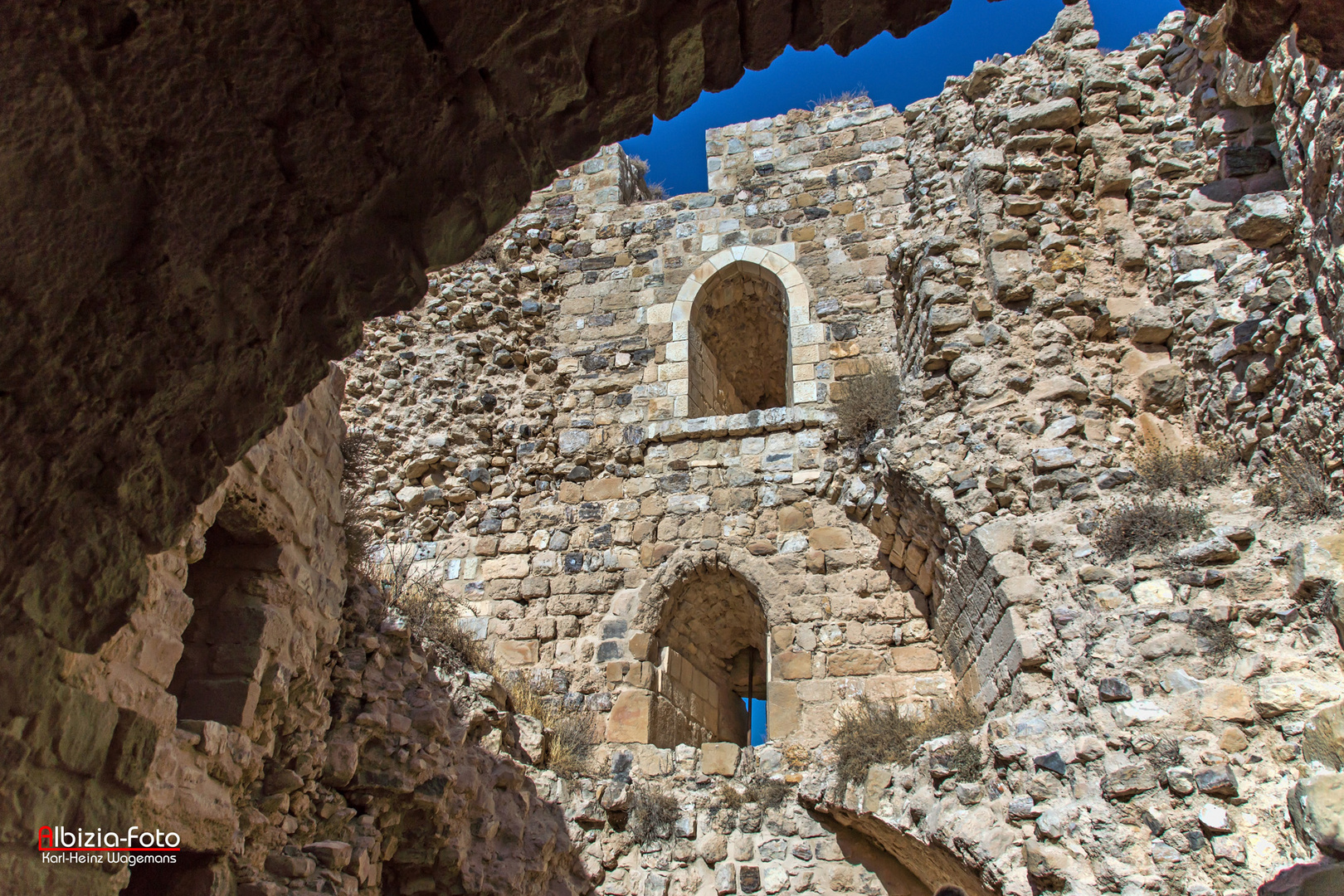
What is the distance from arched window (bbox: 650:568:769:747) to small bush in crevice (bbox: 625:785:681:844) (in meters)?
0.74

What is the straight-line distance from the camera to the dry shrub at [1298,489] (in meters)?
4.82

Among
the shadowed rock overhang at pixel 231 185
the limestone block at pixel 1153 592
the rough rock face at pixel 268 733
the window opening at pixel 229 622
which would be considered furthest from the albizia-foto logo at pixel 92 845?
the limestone block at pixel 1153 592

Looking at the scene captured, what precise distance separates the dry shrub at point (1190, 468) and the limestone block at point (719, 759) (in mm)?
3347

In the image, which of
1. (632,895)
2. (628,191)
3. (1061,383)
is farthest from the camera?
(628,191)

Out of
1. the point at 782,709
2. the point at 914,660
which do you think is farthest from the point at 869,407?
the point at 782,709

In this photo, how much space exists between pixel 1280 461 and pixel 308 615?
5099 millimetres

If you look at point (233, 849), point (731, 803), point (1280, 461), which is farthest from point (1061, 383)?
point (233, 849)

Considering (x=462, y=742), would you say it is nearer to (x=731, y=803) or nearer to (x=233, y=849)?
(x=233, y=849)

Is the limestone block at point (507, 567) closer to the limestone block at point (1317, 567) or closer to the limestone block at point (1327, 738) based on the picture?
the limestone block at point (1317, 567)

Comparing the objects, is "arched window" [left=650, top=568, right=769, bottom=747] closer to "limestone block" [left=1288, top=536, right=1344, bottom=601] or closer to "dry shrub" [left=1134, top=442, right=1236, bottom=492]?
"dry shrub" [left=1134, top=442, right=1236, bottom=492]

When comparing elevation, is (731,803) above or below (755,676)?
below

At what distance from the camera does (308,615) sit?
12.0 feet

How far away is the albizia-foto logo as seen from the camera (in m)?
1.96

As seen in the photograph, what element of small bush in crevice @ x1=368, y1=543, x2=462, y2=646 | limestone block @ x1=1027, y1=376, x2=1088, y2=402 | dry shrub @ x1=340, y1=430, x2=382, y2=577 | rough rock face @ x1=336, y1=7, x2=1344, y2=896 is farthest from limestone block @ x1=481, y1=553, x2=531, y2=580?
limestone block @ x1=1027, y1=376, x2=1088, y2=402
